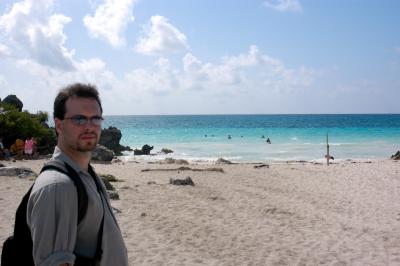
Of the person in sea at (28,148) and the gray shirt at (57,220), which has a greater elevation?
the gray shirt at (57,220)

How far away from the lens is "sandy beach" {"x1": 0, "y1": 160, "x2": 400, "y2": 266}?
813 centimetres

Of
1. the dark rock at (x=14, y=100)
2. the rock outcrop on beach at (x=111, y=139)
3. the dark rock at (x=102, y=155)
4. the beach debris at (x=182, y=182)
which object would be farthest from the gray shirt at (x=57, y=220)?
the rock outcrop on beach at (x=111, y=139)

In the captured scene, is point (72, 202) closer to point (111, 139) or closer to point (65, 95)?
point (65, 95)

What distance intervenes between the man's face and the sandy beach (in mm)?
5392

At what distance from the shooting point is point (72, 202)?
213 cm

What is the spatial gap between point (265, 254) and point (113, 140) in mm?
34147

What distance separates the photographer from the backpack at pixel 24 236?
2.18m

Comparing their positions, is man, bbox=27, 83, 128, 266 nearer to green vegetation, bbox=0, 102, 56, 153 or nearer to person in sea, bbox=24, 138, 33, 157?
person in sea, bbox=24, 138, 33, 157

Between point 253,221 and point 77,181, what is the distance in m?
9.12

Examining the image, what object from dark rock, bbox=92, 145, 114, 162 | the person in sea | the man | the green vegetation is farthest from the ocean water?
the man

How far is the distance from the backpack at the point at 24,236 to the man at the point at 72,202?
0.04 metres

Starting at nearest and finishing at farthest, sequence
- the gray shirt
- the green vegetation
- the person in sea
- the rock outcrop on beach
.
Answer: the gray shirt < the person in sea < the green vegetation < the rock outcrop on beach

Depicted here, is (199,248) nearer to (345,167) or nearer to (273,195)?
(273,195)

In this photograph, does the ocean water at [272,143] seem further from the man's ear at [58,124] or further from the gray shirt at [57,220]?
the gray shirt at [57,220]
